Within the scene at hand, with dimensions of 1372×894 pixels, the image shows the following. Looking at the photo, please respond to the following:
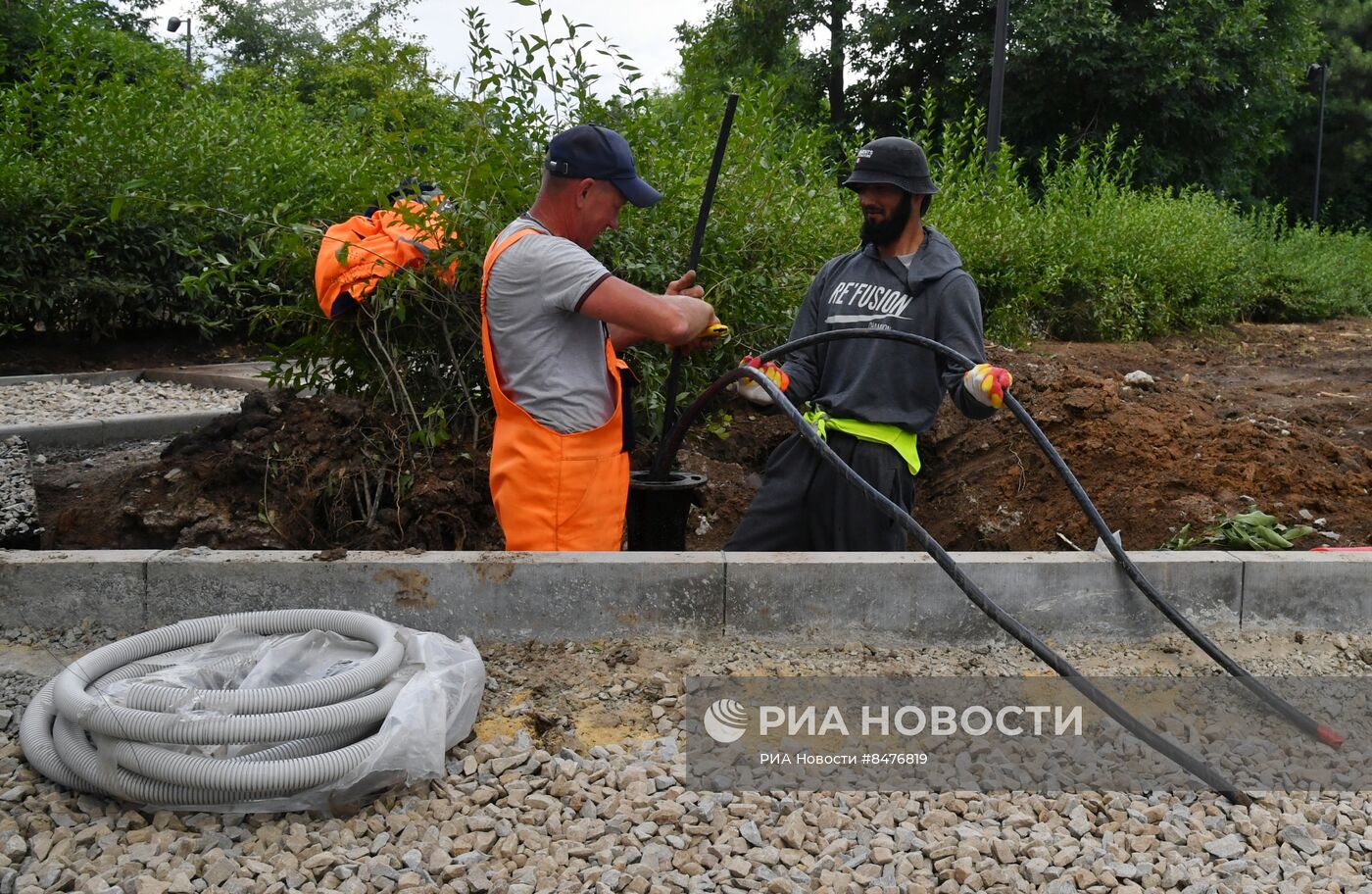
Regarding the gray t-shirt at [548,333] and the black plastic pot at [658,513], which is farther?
the black plastic pot at [658,513]

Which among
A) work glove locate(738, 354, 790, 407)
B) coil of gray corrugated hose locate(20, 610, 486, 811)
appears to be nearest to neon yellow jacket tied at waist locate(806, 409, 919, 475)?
work glove locate(738, 354, 790, 407)

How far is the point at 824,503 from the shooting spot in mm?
4156

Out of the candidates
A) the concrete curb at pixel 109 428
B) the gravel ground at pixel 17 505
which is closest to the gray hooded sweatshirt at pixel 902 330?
the gravel ground at pixel 17 505

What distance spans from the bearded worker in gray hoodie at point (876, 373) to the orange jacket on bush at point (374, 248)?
4.84ft

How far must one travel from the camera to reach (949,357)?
3.74 m

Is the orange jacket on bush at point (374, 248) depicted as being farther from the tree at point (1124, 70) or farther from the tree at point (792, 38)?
the tree at point (792, 38)

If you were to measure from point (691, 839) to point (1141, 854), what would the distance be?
1.09m

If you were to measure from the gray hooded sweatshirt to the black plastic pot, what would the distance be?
0.56 metres

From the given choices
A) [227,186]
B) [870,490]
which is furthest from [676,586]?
[227,186]

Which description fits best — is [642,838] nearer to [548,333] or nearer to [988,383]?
[548,333]

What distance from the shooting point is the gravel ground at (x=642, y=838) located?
252cm

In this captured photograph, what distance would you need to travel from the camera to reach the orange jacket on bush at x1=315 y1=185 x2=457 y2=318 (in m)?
4.47

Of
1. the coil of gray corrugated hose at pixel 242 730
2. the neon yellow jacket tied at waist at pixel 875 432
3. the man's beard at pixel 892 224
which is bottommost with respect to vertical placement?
the coil of gray corrugated hose at pixel 242 730

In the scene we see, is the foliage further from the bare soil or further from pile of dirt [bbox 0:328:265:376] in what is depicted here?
pile of dirt [bbox 0:328:265:376]
